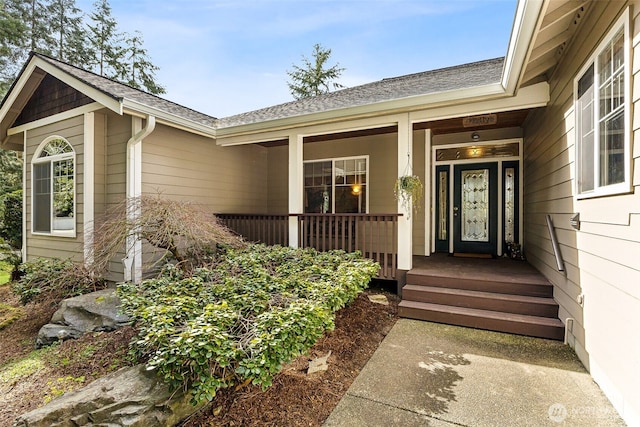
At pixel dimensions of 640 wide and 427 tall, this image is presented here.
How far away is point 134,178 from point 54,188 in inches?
93.8

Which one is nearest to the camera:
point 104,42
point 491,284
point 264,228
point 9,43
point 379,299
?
point 491,284

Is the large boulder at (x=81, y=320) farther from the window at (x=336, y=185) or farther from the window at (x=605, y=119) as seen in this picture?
the window at (x=605, y=119)

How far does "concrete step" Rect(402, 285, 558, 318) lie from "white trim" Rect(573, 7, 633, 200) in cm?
148

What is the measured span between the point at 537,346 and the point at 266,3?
25.4 ft

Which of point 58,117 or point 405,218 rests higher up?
point 58,117

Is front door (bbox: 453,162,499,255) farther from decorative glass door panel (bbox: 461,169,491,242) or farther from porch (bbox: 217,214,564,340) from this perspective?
porch (bbox: 217,214,564,340)

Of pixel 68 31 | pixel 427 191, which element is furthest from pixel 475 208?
pixel 68 31

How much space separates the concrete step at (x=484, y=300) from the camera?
3.69 meters

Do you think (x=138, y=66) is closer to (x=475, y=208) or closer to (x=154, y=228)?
(x=154, y=228)

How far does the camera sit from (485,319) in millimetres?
3750

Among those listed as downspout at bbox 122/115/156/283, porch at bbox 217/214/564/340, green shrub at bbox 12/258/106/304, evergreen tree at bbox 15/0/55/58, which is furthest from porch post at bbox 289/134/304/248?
evergreen tree at bbox 15/0/55/58

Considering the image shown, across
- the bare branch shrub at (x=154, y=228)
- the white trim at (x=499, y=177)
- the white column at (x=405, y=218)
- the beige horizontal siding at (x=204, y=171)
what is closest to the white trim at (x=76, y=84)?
the beige horizontal siding at (x=204, y=171)

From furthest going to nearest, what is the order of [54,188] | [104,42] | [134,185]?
[104,42] → [54,188] → [134,185]

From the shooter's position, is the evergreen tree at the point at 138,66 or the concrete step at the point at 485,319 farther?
the evergreen tree at the point at 138,66
